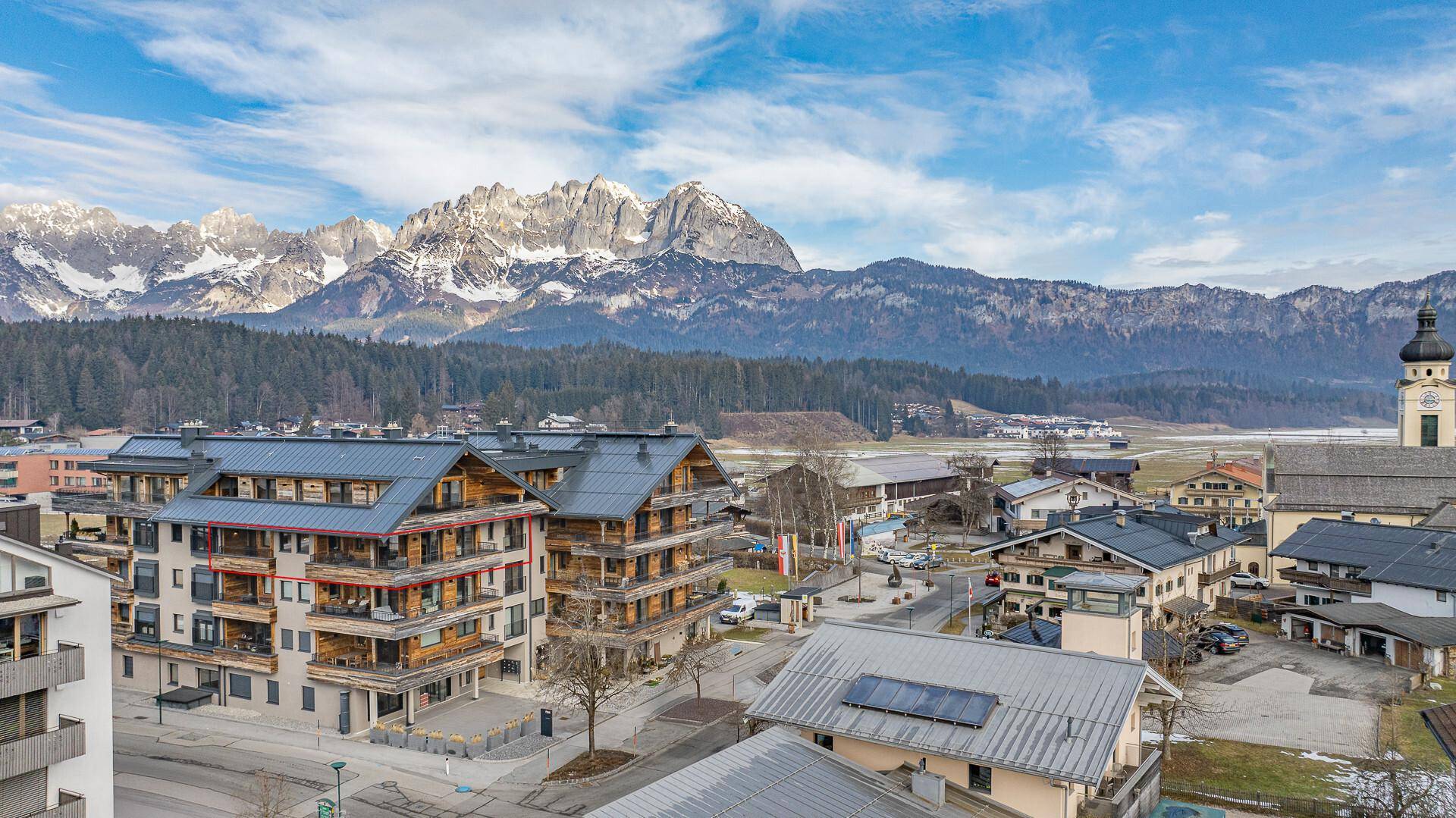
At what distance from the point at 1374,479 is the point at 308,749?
9711 centimetres

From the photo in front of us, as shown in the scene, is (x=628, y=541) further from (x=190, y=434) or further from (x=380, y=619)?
(x=190, y=434)

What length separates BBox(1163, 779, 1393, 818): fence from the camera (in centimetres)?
3447

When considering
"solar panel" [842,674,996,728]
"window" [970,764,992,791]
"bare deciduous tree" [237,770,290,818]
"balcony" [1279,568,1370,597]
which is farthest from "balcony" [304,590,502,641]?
"balcony" [1279,568,1370,597]

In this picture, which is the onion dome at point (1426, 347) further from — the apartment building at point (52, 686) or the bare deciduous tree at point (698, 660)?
the apartment building at point (52, 686)

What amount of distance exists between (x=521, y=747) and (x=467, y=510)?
1273cm

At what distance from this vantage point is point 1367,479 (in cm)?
9150

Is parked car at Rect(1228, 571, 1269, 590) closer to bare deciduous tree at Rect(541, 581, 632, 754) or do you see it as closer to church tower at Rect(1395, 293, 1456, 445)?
church tower at Rect(1395, 293, 1456, 445)

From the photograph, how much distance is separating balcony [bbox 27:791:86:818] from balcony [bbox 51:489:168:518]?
27.4m

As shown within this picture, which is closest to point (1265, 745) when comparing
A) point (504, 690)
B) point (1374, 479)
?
point (504, 690)

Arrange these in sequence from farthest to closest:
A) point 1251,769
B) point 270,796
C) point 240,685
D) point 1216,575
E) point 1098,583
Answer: point 1216,575, point 240,685, point 1251,769, point 1098,583, point 270,796

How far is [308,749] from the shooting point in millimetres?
42969

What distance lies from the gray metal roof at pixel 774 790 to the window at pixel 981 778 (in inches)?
53.5

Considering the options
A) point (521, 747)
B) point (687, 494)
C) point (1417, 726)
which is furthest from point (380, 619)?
point (1417, 726)

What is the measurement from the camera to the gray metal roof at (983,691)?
2602 centimetres
